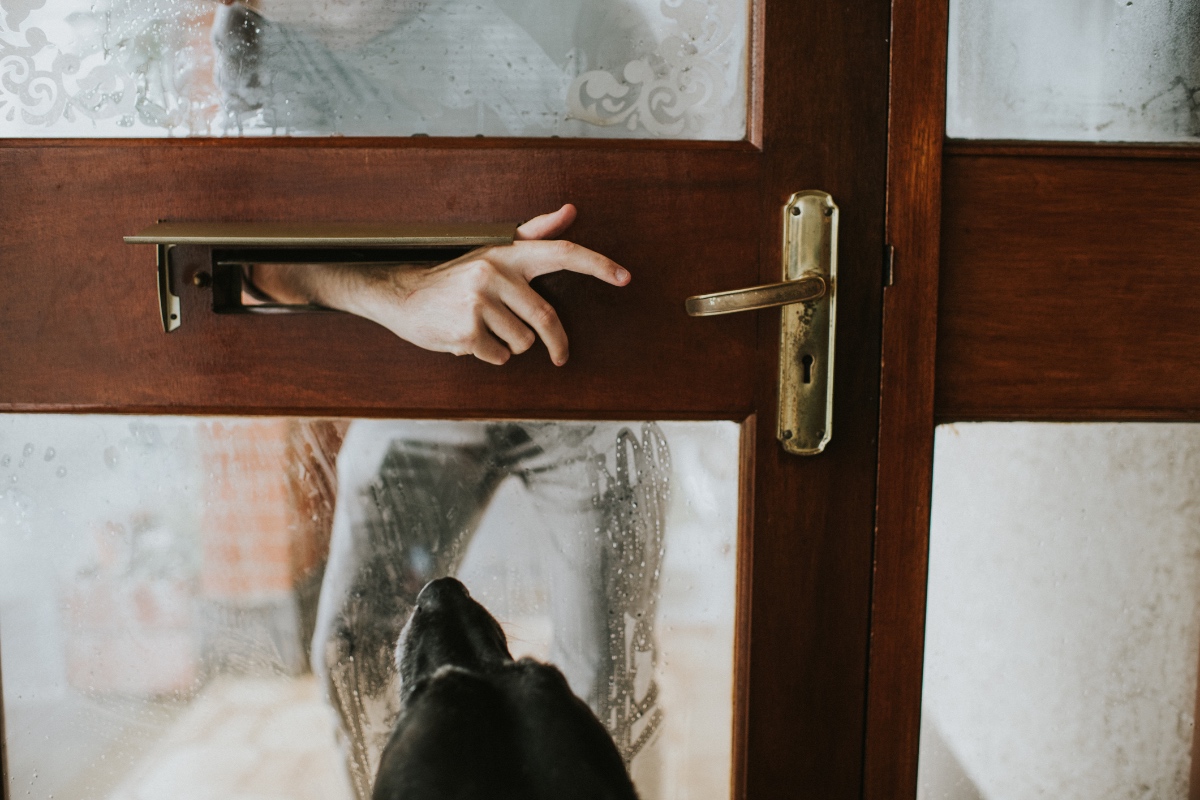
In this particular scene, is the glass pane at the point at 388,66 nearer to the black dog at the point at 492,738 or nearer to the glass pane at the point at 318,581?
the glass pane at the point at 318,581

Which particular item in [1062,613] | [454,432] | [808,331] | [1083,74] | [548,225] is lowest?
[1062,613]

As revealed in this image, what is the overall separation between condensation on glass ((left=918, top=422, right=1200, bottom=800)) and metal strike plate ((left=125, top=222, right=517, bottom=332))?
534mm

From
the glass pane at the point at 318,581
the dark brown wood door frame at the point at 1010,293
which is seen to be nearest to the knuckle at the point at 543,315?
the glass pane at the point at 318,581

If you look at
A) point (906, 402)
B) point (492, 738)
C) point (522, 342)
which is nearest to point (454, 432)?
point (522, 342)

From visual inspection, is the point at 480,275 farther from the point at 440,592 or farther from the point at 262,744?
the point at 262,744

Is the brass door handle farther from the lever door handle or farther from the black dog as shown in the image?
the black dog

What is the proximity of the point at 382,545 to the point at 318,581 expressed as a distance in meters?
0.08

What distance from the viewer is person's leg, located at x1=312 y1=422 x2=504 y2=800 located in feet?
2.53

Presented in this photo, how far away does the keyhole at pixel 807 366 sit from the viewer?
72 cm

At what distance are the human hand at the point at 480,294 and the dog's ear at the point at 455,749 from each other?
1.05 ft

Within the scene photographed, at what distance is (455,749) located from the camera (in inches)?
19.7

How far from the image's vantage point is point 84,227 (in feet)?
2.43

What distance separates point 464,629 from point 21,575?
0.54m

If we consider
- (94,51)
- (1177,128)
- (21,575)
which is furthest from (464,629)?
(1177,128)
